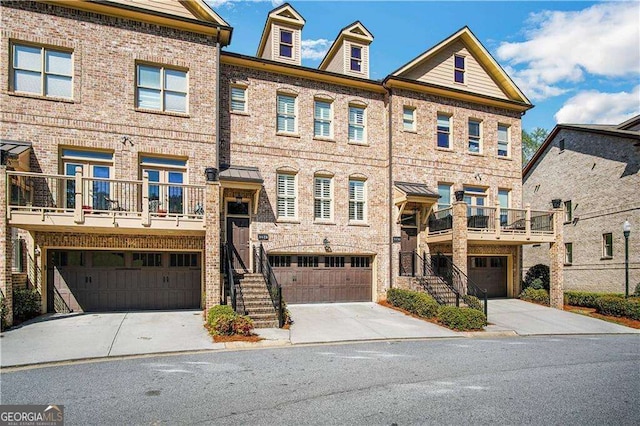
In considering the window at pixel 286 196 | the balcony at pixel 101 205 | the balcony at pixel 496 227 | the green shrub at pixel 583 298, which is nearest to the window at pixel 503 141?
the balcony at pixel 496 227

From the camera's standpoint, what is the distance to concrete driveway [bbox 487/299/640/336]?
14250 mm

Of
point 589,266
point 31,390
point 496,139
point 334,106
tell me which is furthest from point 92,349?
point 589,266

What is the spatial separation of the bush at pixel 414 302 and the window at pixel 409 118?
24.0 ft

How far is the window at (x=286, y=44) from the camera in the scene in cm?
1798

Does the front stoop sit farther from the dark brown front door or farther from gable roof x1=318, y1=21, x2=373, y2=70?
gable roof x1=318, y1=21, x2=373, y2=70

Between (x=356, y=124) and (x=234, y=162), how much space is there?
5.79 metres

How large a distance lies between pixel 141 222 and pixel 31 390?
244 inches

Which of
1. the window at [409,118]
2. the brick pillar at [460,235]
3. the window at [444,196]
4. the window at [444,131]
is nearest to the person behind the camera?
the brick pillar at [460,235]

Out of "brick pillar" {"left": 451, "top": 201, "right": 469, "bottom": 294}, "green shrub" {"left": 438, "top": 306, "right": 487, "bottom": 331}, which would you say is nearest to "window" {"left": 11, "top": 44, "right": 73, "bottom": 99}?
"green shrub" {"left": 438, "top": 306, "right": 487, "bottom": 331}

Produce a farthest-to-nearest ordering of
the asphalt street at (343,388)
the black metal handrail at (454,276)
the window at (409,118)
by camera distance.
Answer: the window at (409,118), the black metal handrail at (454,276), the asphalt street at (343,388)

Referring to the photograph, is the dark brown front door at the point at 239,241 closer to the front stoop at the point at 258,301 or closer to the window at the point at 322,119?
the front stoop at the point at 258,301

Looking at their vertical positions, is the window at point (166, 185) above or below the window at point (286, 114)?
below

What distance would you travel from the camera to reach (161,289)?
1471 centimetres

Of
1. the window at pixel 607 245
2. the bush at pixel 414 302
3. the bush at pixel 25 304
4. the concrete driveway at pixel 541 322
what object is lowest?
the concrete driveway at pixel 541 322
